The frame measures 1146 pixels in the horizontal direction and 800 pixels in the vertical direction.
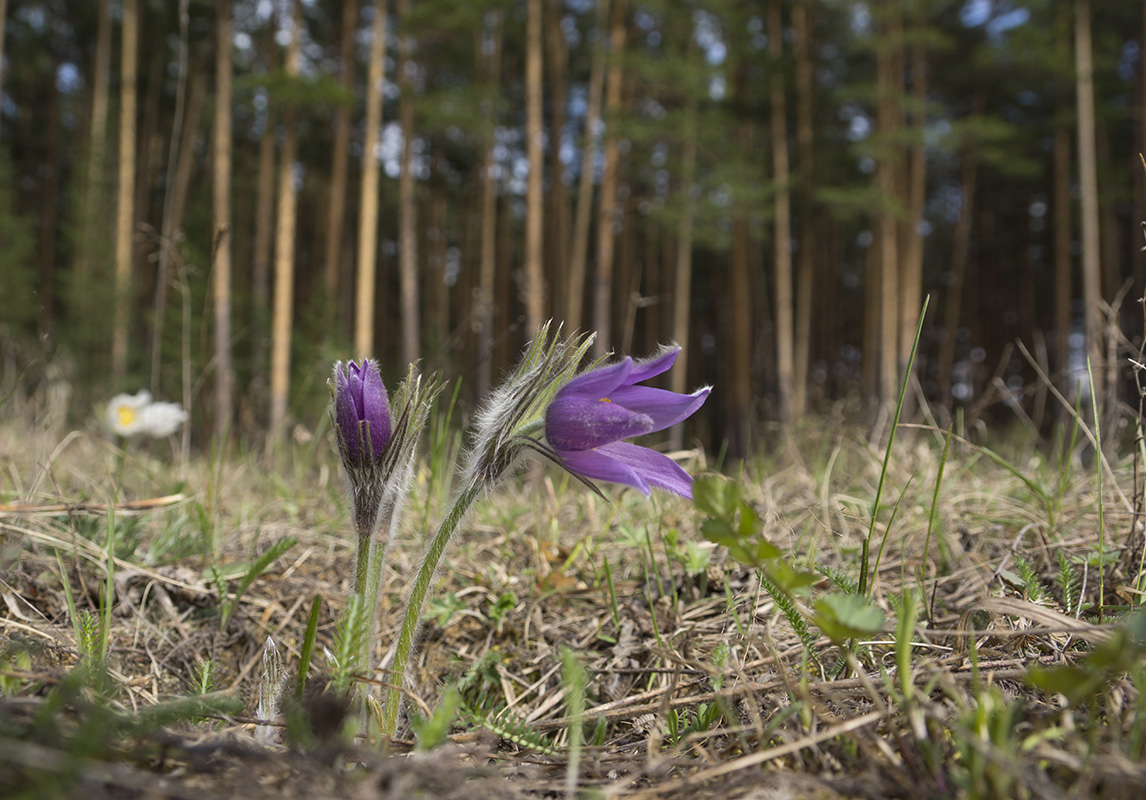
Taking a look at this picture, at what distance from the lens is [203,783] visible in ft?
2.58

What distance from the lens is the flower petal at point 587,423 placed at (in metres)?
1.07

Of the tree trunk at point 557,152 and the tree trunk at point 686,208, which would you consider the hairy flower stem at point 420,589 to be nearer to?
the tree trunk at point 686,208

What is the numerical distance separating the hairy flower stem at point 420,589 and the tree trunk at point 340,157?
11968 mm

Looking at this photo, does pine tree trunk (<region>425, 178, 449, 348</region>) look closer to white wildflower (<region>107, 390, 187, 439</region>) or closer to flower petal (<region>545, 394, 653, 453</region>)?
white wildflower (<region>107, 390, 187, 439</region>)

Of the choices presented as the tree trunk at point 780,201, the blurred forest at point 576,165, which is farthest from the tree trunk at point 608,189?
the tree trunk at point 780,201

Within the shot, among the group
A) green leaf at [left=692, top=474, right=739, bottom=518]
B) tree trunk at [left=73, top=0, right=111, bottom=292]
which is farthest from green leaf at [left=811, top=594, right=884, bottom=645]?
tree trunk at [left=73, top=0, right=111, bottom=292]

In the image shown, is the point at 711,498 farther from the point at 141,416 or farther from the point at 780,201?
the point at 780,201

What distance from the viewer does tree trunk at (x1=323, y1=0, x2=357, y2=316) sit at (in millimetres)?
13587

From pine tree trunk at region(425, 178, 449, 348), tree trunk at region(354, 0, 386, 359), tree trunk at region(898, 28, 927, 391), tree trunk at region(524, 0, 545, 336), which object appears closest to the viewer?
tree trunk at region(524, 0, 545, 336)

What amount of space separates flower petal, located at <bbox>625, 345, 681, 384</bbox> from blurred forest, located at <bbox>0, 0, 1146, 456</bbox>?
5624 mm

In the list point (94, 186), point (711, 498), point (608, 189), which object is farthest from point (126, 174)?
point (711, 498)

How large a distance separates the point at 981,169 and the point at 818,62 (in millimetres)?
7246

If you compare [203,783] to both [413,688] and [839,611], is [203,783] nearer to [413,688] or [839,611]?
[413,688]

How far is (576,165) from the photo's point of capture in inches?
773
